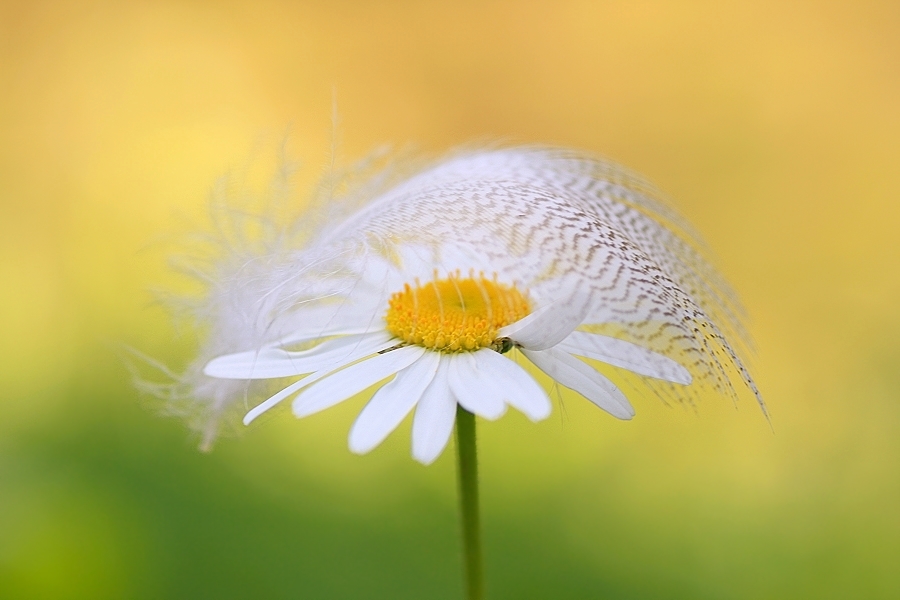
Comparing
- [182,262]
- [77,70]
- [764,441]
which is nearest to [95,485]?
[182,262]

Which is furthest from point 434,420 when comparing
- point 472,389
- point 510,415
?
point 510,415

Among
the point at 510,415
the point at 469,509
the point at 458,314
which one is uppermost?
the point at 510,415

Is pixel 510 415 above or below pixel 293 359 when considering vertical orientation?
above

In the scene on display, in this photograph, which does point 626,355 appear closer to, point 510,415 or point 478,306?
point 478,306

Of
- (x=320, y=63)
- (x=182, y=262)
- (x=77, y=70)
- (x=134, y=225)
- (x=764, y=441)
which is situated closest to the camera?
(x=182, y=262)

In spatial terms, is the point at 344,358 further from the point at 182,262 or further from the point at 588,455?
the point at 588,455

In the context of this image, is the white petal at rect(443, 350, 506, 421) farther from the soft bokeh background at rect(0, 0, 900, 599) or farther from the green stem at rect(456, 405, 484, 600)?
the soft bokeh background at rect(0, 0, 900, 599)

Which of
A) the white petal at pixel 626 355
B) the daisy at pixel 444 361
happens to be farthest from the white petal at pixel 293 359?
the white petal at pixel 626 355
